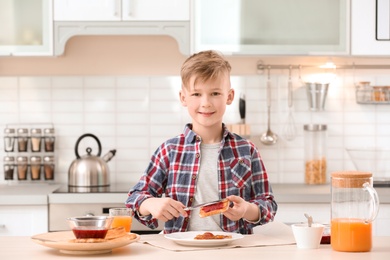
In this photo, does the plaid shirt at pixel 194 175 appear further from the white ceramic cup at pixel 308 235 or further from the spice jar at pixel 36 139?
the spice jar at pixel 36 139

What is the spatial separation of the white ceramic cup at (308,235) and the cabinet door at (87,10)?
2067 mm

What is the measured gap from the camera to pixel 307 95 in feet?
13.8

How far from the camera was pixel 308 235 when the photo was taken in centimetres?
212

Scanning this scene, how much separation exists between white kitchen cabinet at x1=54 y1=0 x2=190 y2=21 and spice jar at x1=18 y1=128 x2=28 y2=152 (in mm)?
666

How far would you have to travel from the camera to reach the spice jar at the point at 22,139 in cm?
421

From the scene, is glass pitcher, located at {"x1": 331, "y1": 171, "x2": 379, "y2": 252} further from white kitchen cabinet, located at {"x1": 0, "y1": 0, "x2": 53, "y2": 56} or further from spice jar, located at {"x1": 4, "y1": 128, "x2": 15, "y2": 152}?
spice jar, located at {"x1": 4, "y1": 128, "x2": 15, "y2": 152}

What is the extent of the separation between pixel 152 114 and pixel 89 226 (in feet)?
7.26

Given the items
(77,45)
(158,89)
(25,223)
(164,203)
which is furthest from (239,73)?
(164,203)

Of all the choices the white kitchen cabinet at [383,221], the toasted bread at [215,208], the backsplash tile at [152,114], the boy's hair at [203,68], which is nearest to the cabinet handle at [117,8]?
the backsplash tile at [152,114]

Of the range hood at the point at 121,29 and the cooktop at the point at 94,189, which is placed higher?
the range hood at the point at 121,29

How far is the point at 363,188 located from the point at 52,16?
7.51ft

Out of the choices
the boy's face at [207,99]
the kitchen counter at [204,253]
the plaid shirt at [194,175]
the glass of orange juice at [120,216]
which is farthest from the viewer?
the plaid shirt at [194,175]

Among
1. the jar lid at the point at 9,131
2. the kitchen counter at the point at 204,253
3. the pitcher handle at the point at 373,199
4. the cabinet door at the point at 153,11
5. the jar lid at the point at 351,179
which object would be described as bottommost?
the kitchen counter at the point at 204,253

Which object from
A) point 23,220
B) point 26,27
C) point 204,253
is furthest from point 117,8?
point 204,253
